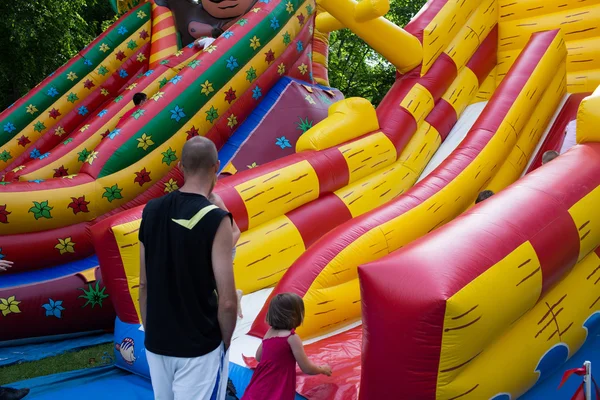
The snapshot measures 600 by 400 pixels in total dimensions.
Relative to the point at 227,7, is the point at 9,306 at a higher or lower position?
lower

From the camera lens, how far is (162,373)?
Answer: 5.52 feet

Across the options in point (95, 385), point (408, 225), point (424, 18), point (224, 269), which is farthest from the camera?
point (424, 18)

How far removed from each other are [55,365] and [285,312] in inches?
72.9

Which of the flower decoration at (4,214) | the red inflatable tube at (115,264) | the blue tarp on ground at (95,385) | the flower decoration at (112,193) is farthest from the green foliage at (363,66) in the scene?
the blue tarp on ground at (95,385)

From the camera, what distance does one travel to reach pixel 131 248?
2963 millimetres

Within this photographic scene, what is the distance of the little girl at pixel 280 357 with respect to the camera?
2.13 meters

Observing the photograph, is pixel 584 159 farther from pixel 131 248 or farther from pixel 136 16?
pixel 136 16

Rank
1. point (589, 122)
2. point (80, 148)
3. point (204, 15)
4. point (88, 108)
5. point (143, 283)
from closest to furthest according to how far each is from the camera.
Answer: point (143, 283), point (589, 122), point (80, 148), point (88, 108), point (204, 15)

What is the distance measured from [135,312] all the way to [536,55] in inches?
130

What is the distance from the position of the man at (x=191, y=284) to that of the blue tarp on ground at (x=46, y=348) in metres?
2.10

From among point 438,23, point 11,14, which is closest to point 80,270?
point 438,23

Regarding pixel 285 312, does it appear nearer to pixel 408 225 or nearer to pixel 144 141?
pixel 408 225

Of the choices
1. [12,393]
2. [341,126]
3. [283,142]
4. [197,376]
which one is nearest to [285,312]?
[197,376]

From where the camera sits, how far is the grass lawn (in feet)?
10.5
